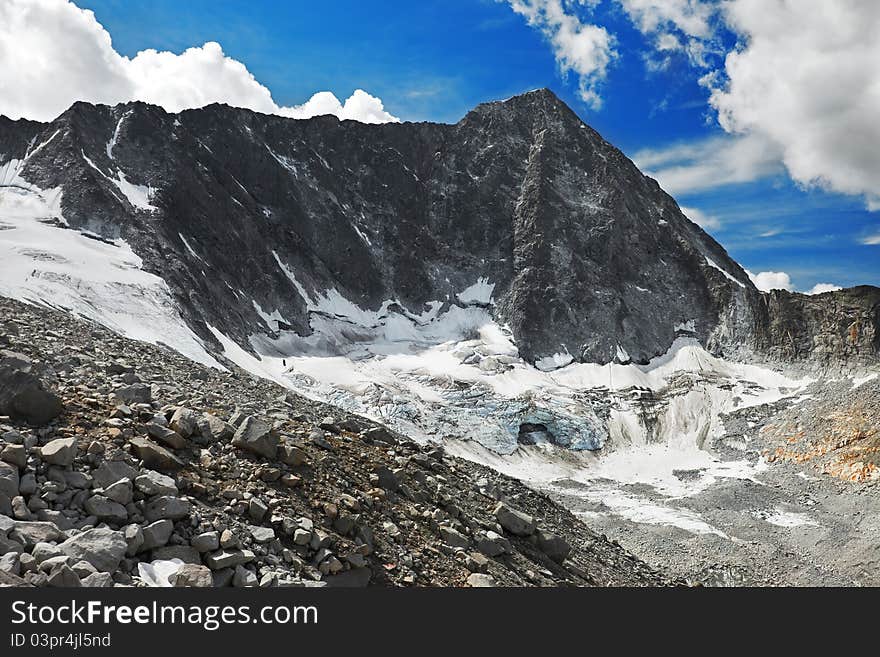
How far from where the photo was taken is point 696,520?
55.5 m

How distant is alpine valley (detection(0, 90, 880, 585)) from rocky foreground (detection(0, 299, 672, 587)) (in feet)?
0.39

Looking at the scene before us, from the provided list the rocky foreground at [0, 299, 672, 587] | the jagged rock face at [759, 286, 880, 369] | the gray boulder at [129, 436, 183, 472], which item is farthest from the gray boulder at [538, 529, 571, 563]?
the jagged rock face at [759, 286, 880, 369]

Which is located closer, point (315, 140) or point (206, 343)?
point (206, 343)

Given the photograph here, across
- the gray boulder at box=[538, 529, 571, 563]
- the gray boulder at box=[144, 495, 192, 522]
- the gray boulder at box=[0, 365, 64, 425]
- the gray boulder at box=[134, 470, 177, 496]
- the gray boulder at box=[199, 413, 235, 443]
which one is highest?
the gray boulder at box=[0, 365, 64, 425]

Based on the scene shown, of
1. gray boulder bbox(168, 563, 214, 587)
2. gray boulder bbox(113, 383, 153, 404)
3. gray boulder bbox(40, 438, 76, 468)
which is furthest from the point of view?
gray boulder bbox(113, 383, 153, 404)

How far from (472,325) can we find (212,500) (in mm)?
112964

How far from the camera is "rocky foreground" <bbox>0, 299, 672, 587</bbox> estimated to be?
7.76 metres

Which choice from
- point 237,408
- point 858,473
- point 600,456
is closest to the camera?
point 237,408

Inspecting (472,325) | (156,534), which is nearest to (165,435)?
(156,534)

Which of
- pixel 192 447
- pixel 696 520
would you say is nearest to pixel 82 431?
pixel 192 447

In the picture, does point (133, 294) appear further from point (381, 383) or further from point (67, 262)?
point (381, 383)

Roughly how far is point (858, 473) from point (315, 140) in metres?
123

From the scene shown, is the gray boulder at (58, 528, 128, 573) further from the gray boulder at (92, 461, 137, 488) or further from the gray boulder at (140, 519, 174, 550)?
the gray boulder at (92, 461, 137, 488)

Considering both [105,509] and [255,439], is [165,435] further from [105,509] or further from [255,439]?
[105,509]
